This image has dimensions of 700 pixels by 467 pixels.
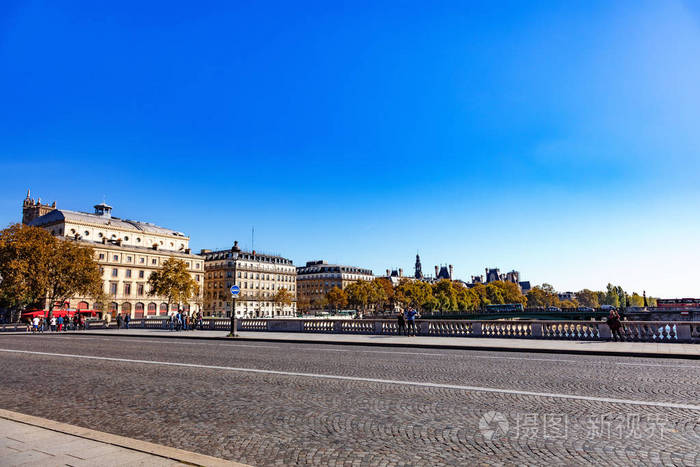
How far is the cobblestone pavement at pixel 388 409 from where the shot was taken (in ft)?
20.1

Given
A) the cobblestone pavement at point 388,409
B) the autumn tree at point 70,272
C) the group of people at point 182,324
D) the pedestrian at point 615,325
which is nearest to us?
the cobblestone pavement at point 388,409

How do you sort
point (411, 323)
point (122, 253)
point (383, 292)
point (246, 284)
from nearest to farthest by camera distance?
point (411, 323), point (122, 253), point (246, 284), point (383, 292)

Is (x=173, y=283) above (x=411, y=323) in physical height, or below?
above

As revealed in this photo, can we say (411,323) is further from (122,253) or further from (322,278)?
(322,278)

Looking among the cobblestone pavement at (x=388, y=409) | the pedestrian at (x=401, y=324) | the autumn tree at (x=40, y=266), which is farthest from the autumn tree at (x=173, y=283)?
the cobblestone pavement at (x=388, y=409)

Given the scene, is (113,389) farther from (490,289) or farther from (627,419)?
(490,289)

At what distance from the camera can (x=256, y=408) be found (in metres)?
8.68

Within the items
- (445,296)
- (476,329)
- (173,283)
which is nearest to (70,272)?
(173,283)

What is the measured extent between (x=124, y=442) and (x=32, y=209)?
138276 mm

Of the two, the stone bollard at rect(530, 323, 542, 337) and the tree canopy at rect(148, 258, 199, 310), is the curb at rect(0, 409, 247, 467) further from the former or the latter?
the tree canopy at rect(148, 258, 199, 310)

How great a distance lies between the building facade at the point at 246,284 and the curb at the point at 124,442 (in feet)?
396

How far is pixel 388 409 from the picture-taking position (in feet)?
27.6

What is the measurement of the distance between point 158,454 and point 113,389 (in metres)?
5.98

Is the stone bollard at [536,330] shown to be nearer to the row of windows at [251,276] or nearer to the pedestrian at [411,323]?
the pedestrian at [411,323]
